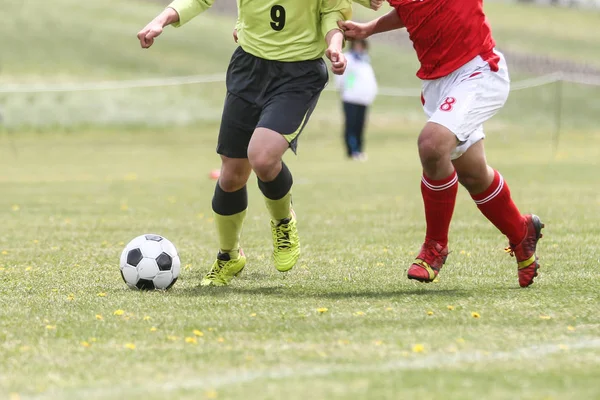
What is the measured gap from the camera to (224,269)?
6715 millimetres

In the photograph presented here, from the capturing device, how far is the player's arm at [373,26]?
6355 millimetres

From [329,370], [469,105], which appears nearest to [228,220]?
[469,105]

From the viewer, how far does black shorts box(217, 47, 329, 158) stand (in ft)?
20.9

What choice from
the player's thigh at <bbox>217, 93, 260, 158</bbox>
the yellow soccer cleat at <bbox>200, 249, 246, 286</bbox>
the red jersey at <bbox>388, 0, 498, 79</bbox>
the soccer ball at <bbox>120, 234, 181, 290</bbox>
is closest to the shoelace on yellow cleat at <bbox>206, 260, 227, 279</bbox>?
the yellow soccer cleat at <bbox>200, 249, 246, 286</bbox>

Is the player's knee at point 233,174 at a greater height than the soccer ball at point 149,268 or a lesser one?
greater

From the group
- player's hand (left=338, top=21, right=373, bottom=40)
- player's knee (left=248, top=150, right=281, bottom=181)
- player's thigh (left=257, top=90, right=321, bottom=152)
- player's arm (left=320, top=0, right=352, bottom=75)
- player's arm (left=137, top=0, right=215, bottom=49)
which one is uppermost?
player's arm (left=137, top=0, right=215, bottom=49)

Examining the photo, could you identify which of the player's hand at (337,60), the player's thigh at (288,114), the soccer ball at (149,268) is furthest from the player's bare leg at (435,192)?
the soccer ball at (149,268)

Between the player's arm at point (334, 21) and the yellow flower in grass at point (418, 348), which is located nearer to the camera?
the yellow flower in grass at point (418, 348)

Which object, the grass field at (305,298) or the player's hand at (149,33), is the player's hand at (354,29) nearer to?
the player's hand at (149,33)

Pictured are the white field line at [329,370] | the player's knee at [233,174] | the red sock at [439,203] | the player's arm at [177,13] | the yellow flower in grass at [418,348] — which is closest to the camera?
the white field line at [329,370]

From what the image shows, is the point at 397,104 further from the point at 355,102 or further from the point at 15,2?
the point at 15,2

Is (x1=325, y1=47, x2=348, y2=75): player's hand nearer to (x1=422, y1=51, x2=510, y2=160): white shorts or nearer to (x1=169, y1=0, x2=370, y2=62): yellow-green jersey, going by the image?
(x1=169, y1=0, x2=370, y2=62): yellow-green jersey

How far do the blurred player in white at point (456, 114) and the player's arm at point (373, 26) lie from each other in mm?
90

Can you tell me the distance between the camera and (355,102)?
2127 cm
